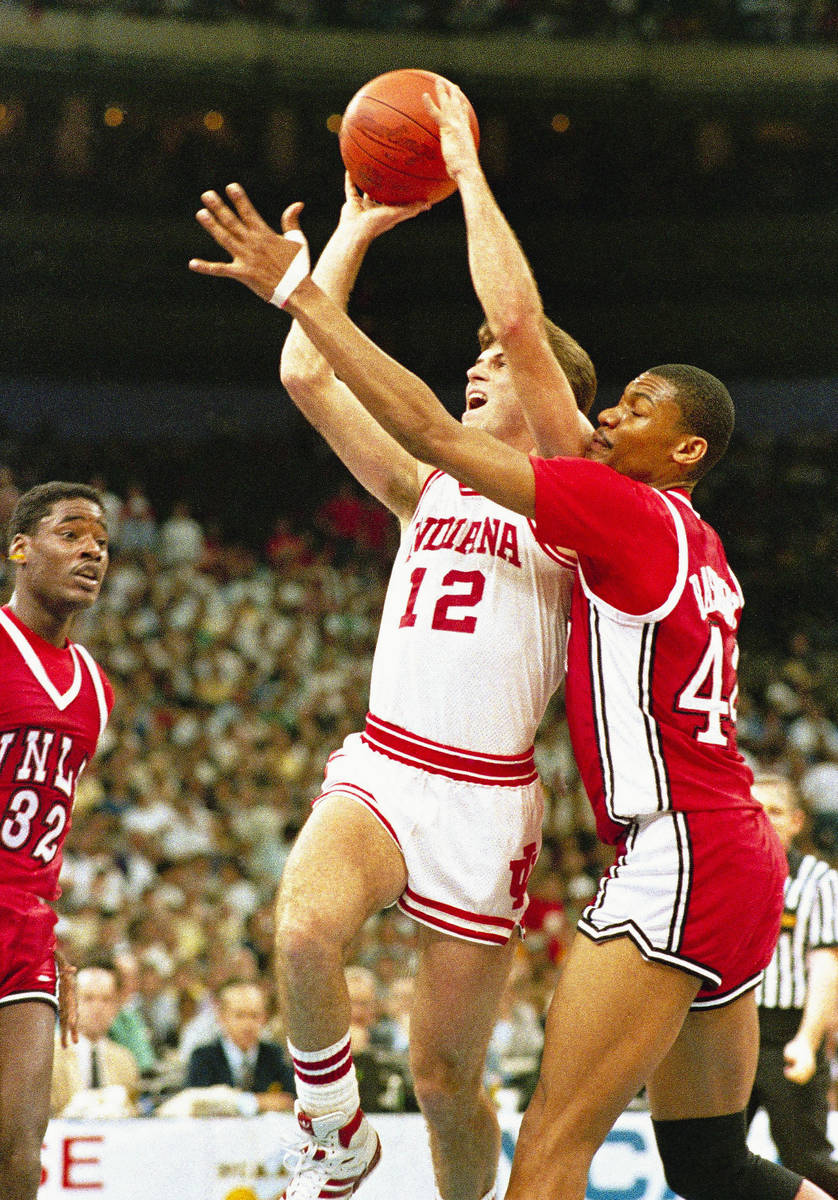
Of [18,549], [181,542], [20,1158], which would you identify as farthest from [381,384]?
[181,542]

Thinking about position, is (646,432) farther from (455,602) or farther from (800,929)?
(800,929)

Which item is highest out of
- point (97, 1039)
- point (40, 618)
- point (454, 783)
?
point (40, 618)

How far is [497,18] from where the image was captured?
638 inches

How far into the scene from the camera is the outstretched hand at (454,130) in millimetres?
3973

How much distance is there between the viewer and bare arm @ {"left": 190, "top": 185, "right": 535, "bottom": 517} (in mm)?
3604

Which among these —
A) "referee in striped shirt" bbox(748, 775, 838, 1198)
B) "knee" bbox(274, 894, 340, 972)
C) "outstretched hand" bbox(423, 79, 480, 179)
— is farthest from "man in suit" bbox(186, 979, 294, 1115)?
"outstretched hand" bbox(423, 79, 480, 179)

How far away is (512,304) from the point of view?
388 cm

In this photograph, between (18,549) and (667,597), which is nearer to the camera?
(667,597)

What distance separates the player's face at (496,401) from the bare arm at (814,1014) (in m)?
3.10

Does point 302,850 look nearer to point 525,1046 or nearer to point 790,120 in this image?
point 525,1046

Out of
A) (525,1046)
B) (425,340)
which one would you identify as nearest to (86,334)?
(425,340)

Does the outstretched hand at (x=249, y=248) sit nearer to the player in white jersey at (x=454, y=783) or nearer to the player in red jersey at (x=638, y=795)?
the player in red jersey at (x=638, y=795)

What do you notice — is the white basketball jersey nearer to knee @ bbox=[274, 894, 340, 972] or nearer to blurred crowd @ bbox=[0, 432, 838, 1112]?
knee @ bbox=[274, 894, 340, 972]

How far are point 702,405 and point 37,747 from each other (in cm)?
232
